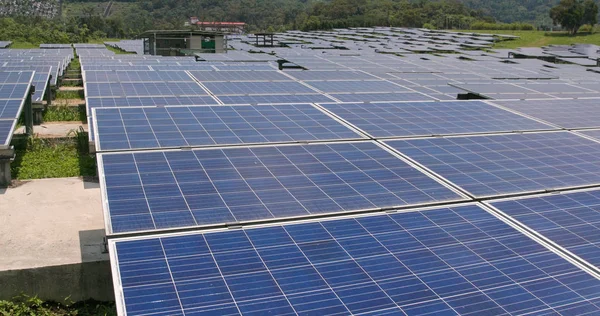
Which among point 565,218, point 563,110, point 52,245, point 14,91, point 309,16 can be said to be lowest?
point 52,245

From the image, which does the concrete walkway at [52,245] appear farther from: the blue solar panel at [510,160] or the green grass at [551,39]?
the green grass at [551,39]

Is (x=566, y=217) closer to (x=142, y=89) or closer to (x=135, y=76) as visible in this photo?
(x=142, y=89)

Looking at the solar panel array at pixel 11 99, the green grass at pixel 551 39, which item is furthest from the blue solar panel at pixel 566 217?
the green grass at pixel 551 39

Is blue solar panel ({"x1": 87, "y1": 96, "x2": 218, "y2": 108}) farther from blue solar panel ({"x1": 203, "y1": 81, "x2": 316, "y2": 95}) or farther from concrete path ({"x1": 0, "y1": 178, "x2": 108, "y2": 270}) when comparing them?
concrete path ({"x1": 0, "y1": 178, "x2": 108, "y2": 270})

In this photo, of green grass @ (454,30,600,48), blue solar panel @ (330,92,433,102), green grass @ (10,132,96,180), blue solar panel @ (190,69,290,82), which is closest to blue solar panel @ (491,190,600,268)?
blue solar panel @ (330,92,433,102)

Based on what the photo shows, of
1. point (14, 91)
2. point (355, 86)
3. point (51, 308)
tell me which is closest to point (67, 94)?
point (14, 91)

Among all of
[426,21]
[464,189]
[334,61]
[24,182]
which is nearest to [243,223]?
[464,189]
